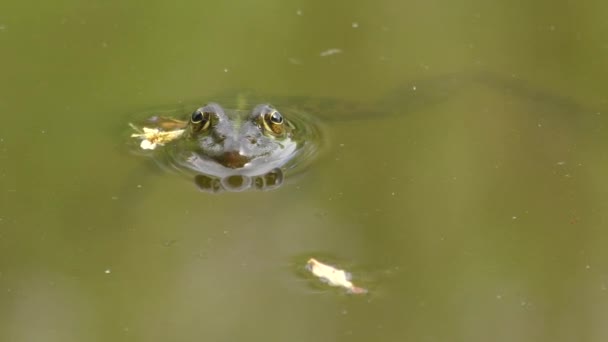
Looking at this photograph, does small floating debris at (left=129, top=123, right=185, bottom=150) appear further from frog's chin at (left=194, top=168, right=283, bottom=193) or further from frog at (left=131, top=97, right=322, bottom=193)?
frog's chin at (left=194, top=168, right=283, bottom=193)

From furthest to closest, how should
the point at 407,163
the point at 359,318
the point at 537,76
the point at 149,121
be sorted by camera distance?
the point at 537,76 → the point at 149,121 → the point at 407,163 → the point at 359,318

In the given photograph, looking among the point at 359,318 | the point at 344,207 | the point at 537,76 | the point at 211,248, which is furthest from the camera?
the point at 537,76

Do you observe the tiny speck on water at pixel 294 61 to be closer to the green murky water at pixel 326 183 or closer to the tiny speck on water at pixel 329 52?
the green murky water at pixel 326 183

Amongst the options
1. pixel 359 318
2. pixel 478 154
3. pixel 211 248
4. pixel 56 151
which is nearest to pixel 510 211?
pixel 478 154

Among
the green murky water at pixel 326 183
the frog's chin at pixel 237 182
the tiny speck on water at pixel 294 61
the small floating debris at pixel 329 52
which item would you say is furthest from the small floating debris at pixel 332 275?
the small floating debris at pixel 329 52

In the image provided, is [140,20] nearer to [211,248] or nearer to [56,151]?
[56,151]

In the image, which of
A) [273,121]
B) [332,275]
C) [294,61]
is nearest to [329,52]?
[294,61]

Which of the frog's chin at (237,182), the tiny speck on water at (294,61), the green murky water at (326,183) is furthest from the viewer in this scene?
the tiny speck on water at (294,61)

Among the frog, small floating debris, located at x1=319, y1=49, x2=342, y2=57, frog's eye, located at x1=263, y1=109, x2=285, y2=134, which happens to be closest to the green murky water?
small floating debris, located at x1=319, y1=49, x2=342, y2=57
